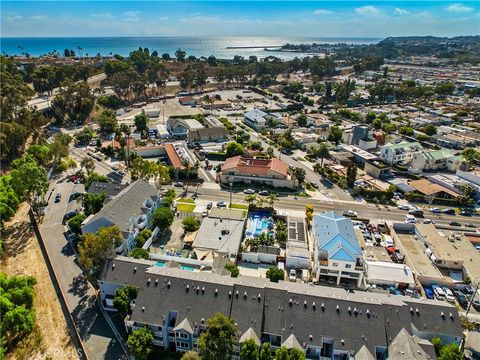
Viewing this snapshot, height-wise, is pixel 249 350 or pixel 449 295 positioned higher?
pixel 249 350

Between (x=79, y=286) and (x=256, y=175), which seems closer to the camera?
(x=79, y=286)

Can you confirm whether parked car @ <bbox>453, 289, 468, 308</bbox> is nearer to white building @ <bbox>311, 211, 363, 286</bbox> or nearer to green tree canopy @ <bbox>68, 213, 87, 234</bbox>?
white building @ <bbox>311, 211, 363, 286</bbox>

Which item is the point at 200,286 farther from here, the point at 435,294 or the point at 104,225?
the point at 435,294

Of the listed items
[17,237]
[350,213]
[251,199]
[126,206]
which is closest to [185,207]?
[251,199]

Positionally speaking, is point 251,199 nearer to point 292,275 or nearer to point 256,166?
point 256,166

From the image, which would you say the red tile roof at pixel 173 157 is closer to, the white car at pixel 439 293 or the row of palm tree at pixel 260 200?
the row of palm tree at pixel 260 200

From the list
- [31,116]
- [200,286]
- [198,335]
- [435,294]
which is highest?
[31,116]

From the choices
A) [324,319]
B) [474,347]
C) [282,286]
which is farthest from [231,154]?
[474,347]
